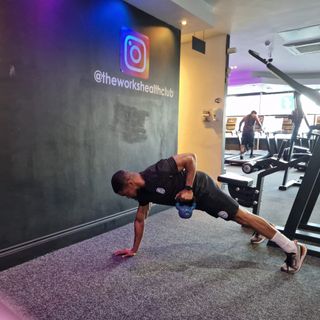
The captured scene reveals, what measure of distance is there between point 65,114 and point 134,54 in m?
1.28

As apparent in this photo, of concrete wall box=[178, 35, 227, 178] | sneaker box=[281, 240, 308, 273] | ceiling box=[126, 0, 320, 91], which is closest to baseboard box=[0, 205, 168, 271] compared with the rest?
sneaker box=[281, 240, 308, 273]

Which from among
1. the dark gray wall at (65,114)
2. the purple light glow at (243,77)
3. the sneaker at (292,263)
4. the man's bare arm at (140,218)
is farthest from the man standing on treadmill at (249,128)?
the man's bare arm at (140,218)

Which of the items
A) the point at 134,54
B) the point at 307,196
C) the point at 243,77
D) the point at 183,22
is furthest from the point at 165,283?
the point at 243,77

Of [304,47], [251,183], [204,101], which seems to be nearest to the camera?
[251,183]

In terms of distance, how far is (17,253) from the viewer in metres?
2.57

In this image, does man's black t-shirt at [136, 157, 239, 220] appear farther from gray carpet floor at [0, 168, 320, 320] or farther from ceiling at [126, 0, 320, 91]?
ceiling at [126, 0, 320, 91]

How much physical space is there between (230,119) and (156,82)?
28.3 ft

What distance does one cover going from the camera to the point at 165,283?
2.32 metres

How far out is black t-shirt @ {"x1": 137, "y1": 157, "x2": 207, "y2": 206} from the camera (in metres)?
2.38

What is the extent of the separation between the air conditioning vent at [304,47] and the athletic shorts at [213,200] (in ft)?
15.4

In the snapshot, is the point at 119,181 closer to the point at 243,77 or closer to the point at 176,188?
the point at 176,188

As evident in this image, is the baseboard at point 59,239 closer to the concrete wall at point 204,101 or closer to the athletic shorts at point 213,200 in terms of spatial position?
the athletic shorts at point 213,200

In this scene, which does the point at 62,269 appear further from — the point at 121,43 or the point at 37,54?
the point at 121,43

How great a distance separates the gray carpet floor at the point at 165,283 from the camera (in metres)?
1.98
